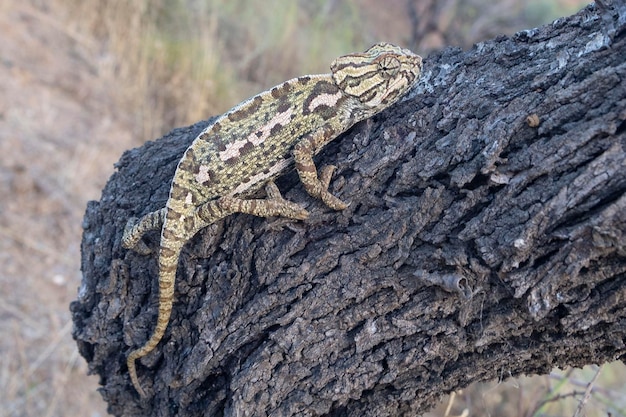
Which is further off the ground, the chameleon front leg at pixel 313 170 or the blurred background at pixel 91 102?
the blurred background at pixel 91 102

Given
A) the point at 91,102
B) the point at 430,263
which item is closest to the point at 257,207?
the point at 430,263

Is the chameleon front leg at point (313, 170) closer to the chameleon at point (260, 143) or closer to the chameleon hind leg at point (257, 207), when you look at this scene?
the chameleon at point (260, 143)

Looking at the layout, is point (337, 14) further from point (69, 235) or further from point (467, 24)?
point (69, 235)

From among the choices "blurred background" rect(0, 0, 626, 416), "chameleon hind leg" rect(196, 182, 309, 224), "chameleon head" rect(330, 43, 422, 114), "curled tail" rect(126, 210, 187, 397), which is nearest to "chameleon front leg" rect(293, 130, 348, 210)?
"chameleon hind leg" rect(196, 182, 309, 224)

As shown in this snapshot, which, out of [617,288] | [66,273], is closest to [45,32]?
[66,273]

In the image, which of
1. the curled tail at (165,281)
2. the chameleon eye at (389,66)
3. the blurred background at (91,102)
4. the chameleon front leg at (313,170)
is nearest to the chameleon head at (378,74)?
the chameleon eye at (389,66)

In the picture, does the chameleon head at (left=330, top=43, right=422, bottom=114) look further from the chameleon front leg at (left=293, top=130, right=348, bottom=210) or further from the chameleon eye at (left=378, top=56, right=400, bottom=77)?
the chameleon front leg at (left=293, top=130, right=348, bottom=210)
